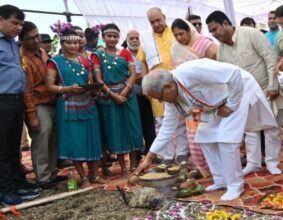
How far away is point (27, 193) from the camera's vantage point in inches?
162

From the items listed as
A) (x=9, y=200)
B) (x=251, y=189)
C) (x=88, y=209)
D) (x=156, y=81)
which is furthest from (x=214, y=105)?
(x=9, y=200)

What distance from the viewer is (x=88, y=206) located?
3.59 metres

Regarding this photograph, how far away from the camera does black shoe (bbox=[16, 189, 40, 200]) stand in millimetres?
4062

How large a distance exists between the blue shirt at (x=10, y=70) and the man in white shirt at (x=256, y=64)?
1850 millimetres

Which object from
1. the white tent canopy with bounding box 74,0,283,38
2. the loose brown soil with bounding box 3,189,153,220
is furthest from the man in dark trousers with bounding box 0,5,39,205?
the white tent canopy with bounding box 74,0,283,38

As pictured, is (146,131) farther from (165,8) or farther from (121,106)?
(165,8)

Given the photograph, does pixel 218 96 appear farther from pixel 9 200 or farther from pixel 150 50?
pixel 9 200

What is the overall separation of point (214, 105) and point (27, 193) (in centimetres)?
210

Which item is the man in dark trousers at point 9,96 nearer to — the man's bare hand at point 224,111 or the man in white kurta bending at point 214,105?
the man in white kurta bending at point 214,105

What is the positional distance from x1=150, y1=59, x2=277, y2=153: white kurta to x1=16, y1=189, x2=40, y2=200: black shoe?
150cm

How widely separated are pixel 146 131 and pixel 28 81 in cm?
181

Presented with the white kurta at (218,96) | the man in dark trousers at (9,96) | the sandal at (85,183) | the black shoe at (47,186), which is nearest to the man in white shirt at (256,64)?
the white kurta at (218,96)

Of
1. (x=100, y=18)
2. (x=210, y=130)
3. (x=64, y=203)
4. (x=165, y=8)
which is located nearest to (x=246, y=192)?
(x=210, y=130)

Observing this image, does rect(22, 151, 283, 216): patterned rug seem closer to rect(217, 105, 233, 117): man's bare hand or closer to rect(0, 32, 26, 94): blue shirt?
rect(217, 105, 233, 117): man's bare hand
